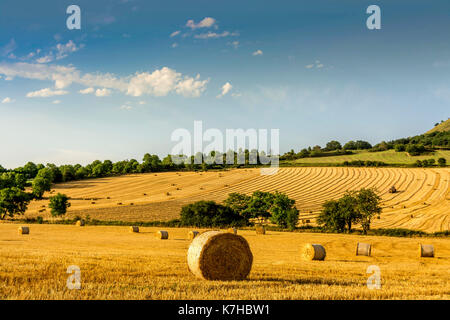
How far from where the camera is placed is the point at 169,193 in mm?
80250

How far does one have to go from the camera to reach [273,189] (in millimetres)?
76438

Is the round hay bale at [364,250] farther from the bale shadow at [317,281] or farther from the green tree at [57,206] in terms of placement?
the green tree at [57,206]

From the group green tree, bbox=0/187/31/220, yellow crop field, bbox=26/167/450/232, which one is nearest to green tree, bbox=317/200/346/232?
yellow crop field, bbox=26/167/450/232

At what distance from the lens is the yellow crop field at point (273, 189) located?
5644 cm

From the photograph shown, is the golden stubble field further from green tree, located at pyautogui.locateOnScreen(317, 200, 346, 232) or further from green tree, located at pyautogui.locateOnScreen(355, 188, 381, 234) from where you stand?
green tree, located at pyautogui.locateOnScreen(317, 200, 346, 232)

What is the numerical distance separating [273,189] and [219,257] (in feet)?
212

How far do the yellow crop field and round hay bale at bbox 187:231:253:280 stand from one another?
40.5m

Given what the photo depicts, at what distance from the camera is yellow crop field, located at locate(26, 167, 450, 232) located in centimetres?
5644

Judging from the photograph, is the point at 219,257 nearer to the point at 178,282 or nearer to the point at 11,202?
the point at 178,282

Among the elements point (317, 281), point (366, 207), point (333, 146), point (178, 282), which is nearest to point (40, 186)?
point (366, 207)

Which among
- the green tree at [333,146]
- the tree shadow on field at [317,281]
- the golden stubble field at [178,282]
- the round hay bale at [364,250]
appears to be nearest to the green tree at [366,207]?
the round hay bale at [364,250]

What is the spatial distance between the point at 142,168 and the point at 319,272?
105292 millimetres
